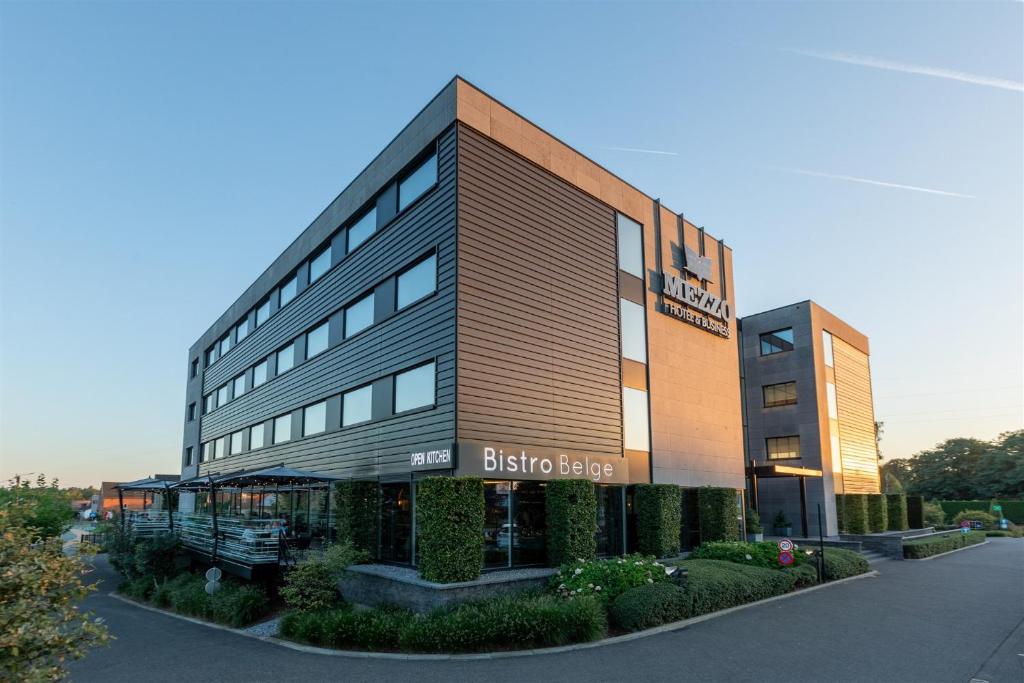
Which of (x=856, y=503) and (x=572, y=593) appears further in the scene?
(x=856, y=503)

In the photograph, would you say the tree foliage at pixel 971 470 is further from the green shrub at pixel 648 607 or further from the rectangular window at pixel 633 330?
the green shrub at pixel 648 607

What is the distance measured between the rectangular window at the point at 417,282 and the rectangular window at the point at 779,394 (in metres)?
24.8

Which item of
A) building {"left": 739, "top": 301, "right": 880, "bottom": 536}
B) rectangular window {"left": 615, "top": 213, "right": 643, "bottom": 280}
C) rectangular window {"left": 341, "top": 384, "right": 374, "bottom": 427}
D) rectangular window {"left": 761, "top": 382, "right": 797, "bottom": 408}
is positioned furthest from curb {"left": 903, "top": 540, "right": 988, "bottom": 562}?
rectangular window {"left": 341, "top": 384, "right": 374, "bottom": 427}

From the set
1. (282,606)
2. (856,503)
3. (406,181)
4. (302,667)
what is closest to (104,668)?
(302,667)

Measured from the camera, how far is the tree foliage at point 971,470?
2630 inches

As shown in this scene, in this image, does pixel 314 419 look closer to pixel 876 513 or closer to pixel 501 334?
pixel 501 334

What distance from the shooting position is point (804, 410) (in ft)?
115

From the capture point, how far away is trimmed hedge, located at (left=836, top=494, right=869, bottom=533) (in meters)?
33.8

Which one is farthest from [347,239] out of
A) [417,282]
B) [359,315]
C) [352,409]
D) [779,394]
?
[779,394]

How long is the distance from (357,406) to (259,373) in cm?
1178

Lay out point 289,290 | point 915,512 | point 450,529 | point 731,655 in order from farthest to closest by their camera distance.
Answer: point 915,512
point 289,290
point 450,529
point 731,655

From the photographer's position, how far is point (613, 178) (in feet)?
74.9

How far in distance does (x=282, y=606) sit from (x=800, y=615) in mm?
12873

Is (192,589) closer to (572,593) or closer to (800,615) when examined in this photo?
(572,593)
